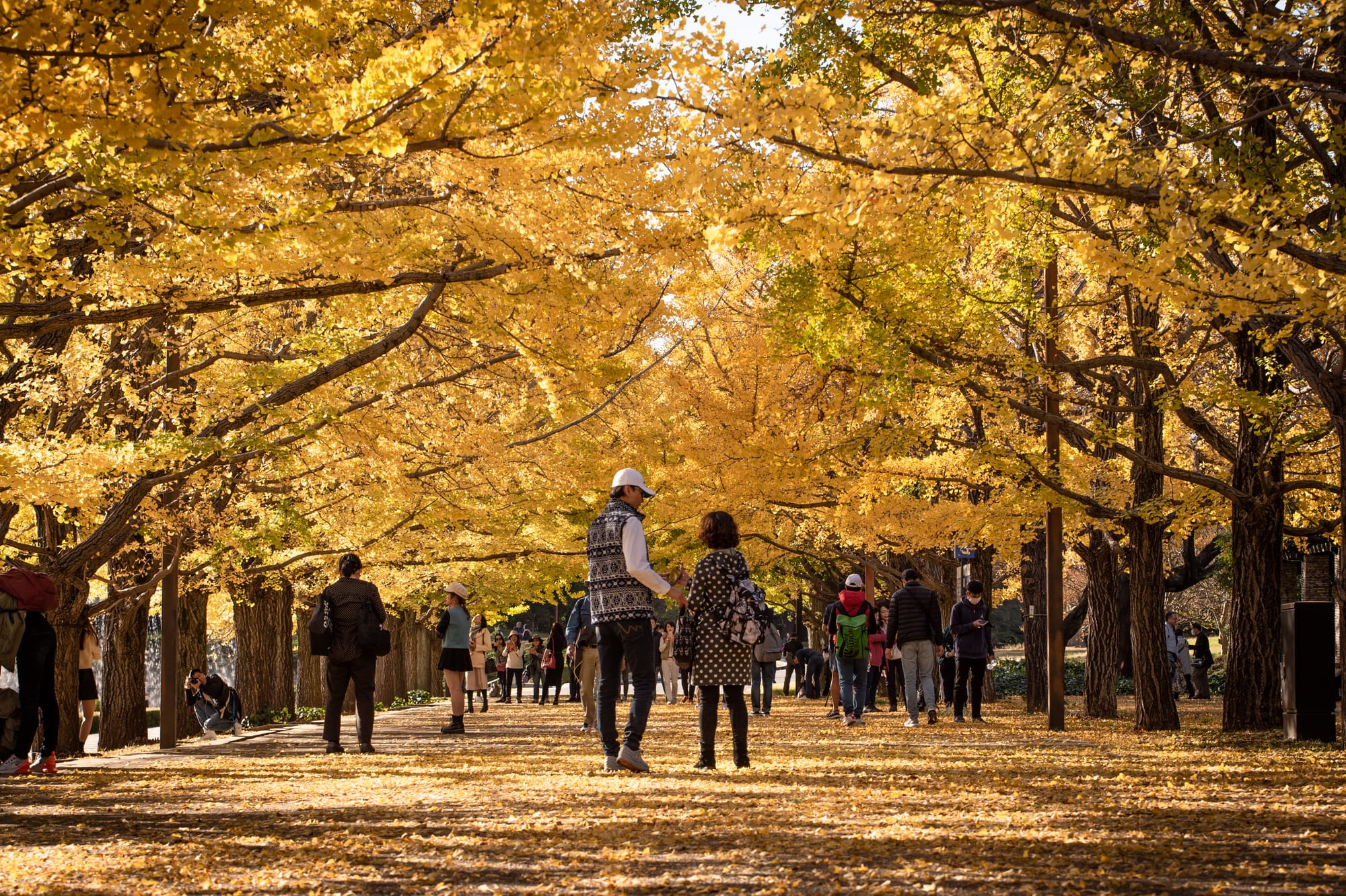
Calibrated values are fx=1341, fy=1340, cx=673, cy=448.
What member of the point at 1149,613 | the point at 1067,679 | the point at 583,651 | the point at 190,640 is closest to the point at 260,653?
the point at 190,640

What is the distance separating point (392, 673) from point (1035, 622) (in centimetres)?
1636

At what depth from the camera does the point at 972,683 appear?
53.9 feet

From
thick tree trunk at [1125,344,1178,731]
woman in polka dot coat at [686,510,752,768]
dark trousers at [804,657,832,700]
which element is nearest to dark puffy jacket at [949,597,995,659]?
thick tree trunk at [1125,344,1178,731]

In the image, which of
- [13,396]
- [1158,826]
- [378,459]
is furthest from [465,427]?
[1158,826]

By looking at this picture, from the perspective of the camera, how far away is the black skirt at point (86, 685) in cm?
1366

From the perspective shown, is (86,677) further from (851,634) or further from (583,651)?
(851,634)

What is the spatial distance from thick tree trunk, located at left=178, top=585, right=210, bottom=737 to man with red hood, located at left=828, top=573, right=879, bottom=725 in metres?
11.1

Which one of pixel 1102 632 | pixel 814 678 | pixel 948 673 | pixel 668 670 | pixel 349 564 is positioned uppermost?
pixel 349 564

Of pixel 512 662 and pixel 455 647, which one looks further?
pixel 512 662

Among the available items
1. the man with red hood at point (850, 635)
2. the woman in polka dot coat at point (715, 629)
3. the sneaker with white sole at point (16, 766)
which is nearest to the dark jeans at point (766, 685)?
the man with red hood at point (850, 635)

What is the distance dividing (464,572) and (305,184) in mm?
19178

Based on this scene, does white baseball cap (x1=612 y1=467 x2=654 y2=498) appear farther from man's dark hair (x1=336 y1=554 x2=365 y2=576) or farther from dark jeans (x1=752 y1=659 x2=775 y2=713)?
dark jeans (x1=752 y1=659 x2=775 y2=713)

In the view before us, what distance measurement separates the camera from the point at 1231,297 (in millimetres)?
7285

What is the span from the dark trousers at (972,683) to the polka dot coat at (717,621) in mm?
7925
